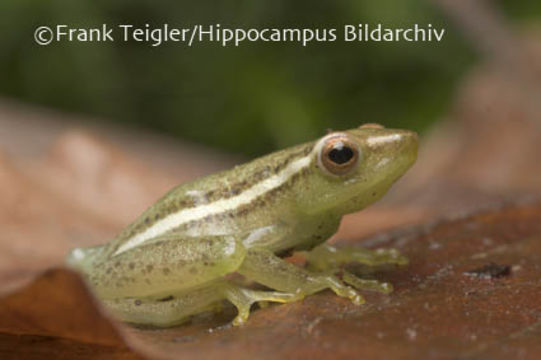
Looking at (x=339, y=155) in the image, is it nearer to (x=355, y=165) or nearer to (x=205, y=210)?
(x=355, y=165)

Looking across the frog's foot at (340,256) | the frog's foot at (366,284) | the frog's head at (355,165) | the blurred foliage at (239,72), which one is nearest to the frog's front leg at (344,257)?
the frog's foot at (340,256)

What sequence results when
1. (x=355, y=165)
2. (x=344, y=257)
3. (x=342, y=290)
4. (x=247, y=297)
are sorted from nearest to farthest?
(x=342, y=290) < (x=247, y=297) < (x=355, y=165) < (x=344, y=257)

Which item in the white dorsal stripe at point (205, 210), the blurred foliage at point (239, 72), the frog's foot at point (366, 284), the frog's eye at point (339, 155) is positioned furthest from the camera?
the blurred foliage at point (239, 72)

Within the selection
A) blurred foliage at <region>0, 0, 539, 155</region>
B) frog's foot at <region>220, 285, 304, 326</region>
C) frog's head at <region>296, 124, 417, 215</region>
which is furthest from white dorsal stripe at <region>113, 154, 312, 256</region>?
blurred foliage at <region>0, 0, 539, 155</region>

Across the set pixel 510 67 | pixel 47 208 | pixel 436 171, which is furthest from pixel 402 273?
pixel 510 67

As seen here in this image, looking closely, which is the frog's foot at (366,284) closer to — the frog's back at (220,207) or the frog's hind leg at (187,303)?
the frog's hind leg at (187,303)

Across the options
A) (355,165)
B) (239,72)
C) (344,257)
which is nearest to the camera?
(355,165)

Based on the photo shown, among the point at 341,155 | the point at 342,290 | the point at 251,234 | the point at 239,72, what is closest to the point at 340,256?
the point at 251,234
